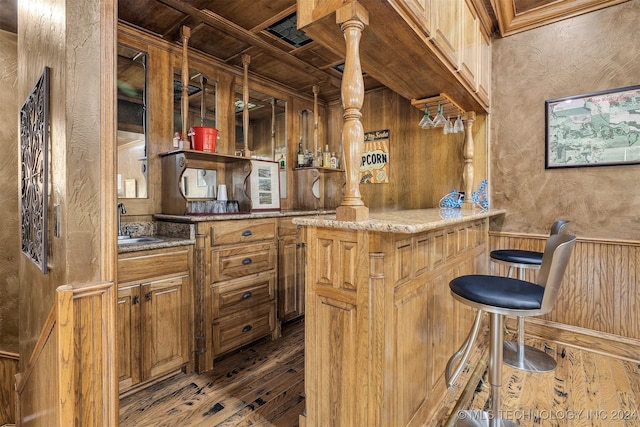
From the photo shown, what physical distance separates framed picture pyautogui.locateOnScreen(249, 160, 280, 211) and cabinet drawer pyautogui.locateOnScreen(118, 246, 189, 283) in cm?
95

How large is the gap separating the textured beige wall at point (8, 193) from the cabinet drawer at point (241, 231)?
1.67 metres

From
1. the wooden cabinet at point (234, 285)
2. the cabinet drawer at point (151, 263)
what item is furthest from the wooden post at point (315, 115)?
the cabinet drawer at point (151, 263)

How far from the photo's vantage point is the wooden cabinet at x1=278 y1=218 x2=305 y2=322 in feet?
9.25

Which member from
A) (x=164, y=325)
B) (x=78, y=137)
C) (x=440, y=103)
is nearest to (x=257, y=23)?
(x=440, y=103)

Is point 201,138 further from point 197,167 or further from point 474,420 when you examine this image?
point 474,420

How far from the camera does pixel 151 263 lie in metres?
1.97

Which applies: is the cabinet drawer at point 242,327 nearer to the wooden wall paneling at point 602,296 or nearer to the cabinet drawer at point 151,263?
the cabinet drawer at point 151,263

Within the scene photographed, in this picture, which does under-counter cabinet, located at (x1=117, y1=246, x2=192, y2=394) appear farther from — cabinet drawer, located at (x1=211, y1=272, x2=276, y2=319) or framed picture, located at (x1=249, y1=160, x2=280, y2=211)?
framed picture, located at (x1=249, y1=160, x2=280, y2=211)

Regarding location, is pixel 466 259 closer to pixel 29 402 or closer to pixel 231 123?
pixel 231 123

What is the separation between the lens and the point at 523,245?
2756mm

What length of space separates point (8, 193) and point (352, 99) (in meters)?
2.89

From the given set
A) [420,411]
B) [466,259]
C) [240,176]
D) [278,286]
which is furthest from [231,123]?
[420,411]

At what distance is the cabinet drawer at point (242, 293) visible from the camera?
7.51 feet

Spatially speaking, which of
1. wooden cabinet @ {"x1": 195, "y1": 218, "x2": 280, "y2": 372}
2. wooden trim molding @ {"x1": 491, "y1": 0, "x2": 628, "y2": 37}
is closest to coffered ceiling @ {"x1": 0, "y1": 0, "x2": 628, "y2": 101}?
wooden trim molding @ {"x1": 491, "y1": 0, "x2": 628, "y2": 37}
